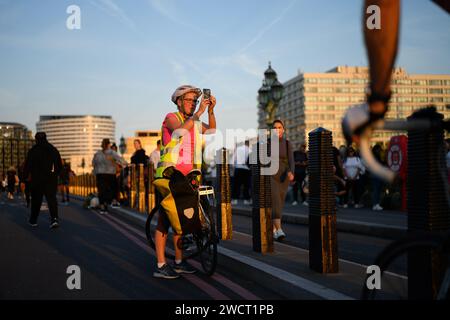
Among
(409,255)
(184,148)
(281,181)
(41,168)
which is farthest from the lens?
(41,168)

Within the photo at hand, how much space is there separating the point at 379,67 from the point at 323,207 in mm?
3853

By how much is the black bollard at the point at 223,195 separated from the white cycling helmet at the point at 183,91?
3311 mm

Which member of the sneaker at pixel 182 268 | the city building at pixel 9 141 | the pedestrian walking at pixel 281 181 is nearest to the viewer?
the sneaker at pixel 182 268

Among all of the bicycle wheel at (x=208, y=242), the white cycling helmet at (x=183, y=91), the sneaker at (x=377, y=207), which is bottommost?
the sneaker at (x=377, y=207)

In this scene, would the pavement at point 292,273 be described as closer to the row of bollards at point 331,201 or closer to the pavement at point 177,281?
the pavement at point 177,281

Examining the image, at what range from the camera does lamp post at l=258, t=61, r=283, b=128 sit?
848 inches

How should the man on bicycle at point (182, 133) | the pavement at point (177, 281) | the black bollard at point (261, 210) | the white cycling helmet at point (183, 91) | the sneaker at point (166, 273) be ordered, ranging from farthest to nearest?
1. the black bollard at point (261, 210)
2. the sneaker at point (166, 273)
3. the white cycling helmet at point (183, 91)
4. the man on bicycle at point (182, 133)
5. the pavement at point (177, 281)

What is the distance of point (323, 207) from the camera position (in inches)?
218

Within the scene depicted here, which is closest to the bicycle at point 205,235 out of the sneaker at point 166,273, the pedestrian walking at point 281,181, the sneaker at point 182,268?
the sneaker at point 182,268

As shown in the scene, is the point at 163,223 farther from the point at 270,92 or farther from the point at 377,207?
the point at 270,92

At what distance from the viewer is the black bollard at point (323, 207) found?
5.52 metres

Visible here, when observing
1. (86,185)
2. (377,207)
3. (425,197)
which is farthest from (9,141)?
(425,197)

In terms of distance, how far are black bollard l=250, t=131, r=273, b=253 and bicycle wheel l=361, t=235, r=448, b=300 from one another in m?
4.23
